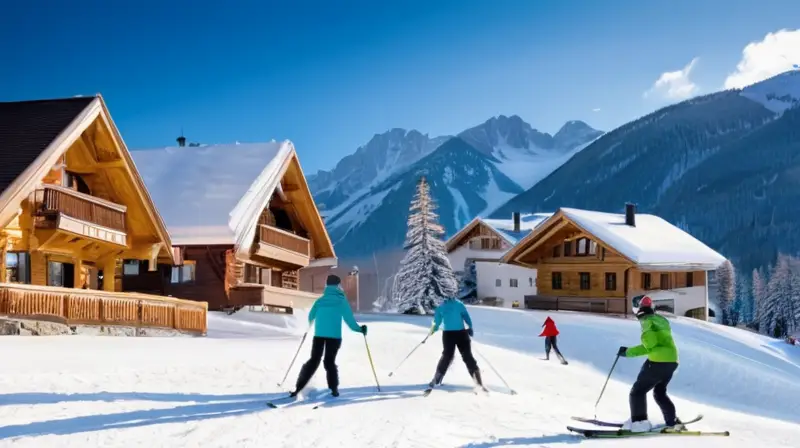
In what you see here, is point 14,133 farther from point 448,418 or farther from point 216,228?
point 448,418

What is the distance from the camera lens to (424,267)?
46719 millimetres

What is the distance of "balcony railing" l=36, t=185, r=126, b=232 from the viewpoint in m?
18.5

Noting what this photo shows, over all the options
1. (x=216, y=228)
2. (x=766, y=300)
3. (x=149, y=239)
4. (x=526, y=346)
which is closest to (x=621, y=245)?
(x=526, y=346)

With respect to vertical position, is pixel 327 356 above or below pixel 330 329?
below

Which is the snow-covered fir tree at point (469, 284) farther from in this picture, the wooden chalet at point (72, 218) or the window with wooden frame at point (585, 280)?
the wooden chalet at point (72, 218)

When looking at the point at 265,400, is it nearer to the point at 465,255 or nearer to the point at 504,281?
the point at 504,281

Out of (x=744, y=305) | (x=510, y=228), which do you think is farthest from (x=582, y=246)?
(x=744, y=305)

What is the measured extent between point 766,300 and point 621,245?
52.4m

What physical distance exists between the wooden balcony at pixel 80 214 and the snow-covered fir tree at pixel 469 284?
45.4 metres

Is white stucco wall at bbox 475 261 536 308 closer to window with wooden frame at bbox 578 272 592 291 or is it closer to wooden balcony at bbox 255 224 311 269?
window with wooden frame at bbox 578 272 592 291

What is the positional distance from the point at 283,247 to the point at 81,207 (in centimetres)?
1239

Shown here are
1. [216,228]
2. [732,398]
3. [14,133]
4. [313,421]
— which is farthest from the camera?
[216,228]

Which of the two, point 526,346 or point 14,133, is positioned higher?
point 14,133

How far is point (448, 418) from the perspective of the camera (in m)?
9.21
